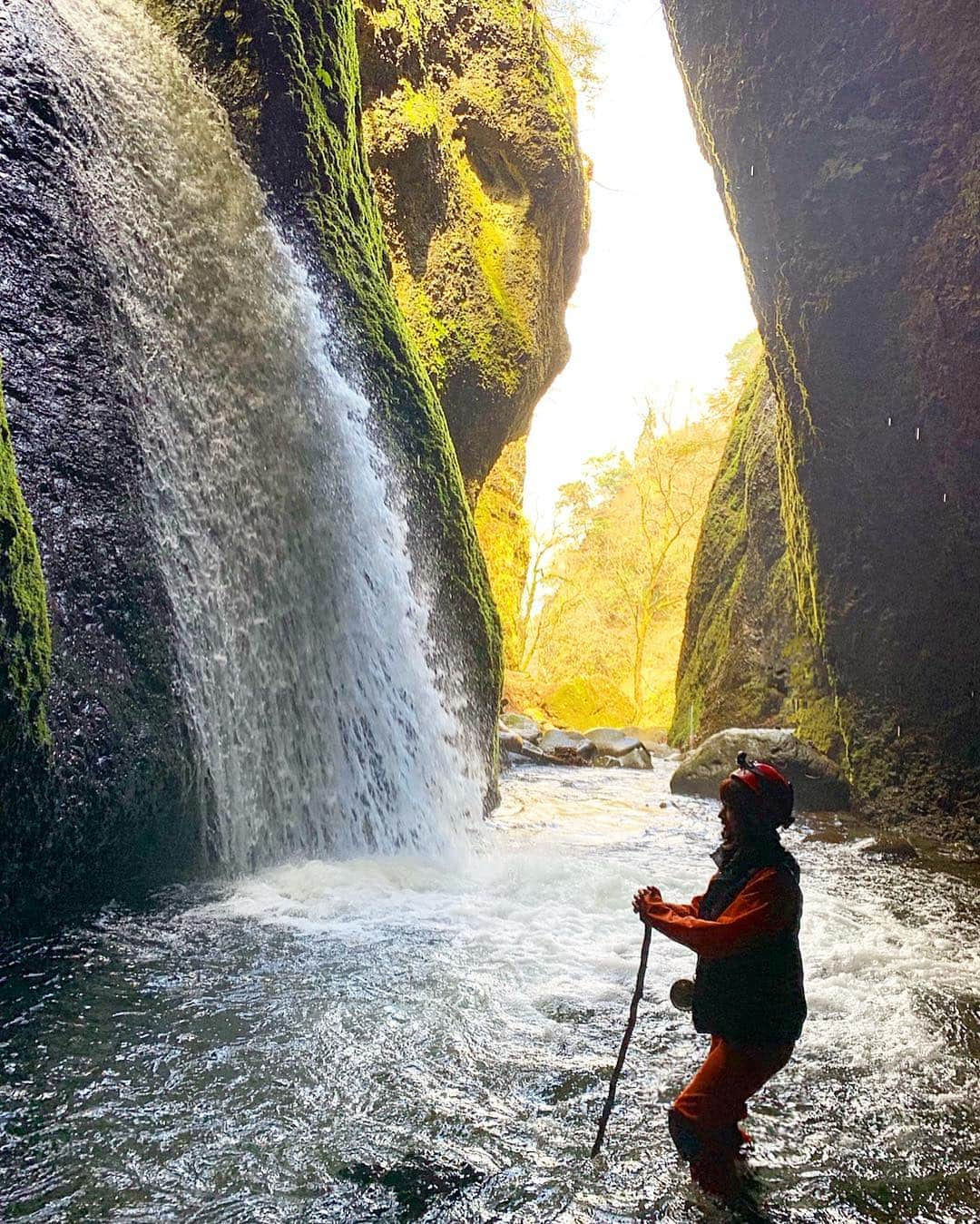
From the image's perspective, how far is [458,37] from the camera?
43.4 ft

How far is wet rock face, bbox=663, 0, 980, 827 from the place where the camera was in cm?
682

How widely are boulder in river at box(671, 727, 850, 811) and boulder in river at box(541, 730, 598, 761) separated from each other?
14.8 feet

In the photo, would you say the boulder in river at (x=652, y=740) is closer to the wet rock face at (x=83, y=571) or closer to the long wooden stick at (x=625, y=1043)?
the wet rock face at (x=83, y=571)

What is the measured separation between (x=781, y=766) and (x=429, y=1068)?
25.2ft

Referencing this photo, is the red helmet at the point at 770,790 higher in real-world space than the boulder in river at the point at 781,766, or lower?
higher

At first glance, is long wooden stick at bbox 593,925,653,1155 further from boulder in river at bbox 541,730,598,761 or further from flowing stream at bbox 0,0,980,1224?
boulder in river at bbox 541,730,598,761

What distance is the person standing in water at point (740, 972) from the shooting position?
6.44 feet

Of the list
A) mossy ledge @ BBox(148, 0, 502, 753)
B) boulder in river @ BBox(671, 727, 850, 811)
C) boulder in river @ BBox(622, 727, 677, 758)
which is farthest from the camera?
boulder in river @ BBox(622, 727, 677, 758)

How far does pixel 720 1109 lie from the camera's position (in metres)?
2.00

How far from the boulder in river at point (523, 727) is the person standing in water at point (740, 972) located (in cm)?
1372

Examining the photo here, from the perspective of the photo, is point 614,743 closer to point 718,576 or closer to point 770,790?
point 718,576

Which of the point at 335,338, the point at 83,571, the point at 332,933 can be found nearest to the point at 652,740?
the point at 335,338

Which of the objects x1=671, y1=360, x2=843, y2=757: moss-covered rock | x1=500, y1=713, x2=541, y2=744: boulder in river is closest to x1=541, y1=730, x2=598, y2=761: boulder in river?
x1=500, y1=713, x2=541, y2=744: boulder in river

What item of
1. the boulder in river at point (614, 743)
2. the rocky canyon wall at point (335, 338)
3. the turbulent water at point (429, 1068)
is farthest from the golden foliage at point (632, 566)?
the turbulent water at point (429, 1068)
